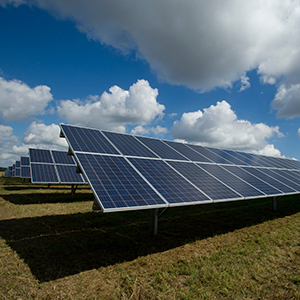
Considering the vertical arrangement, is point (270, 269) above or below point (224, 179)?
below

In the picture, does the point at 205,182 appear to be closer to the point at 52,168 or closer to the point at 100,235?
the point at 100,235

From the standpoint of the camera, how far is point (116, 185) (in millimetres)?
8359

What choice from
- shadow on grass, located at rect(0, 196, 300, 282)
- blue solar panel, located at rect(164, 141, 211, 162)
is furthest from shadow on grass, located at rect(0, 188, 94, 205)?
blue solar panel, located at rect(164, 141, 211, 162)

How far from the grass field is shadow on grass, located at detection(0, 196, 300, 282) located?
4cm

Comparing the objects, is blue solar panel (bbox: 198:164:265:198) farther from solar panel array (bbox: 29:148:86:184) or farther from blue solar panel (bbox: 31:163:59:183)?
blue solar panel (bbox: 31:163:59:183)

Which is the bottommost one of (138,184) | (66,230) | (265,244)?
(66,230)

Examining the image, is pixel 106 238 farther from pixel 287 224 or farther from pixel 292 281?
pixel 287 224

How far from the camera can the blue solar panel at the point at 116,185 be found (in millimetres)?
7379

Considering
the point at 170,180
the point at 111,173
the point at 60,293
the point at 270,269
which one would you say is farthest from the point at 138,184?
the point at 270,269

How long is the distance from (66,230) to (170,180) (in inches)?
268

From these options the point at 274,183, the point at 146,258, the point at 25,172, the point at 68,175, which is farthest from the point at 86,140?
the point at 25,172

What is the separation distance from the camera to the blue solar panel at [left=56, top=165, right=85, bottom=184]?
21797 mm

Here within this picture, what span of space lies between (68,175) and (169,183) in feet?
57.5

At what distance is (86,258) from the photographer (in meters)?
8.28
